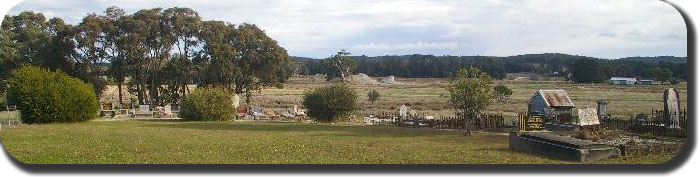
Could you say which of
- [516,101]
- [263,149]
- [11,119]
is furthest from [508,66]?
[263,149]

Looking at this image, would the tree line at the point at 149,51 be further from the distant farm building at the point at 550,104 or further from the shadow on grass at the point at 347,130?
the distant farm building at the point at 550,104

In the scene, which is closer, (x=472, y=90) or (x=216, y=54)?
(x=472, y=90)

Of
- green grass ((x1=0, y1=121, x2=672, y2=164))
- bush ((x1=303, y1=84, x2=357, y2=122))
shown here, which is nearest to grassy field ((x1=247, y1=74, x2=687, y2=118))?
bush ((x1=303, y1=84, x2=357, y2=122))

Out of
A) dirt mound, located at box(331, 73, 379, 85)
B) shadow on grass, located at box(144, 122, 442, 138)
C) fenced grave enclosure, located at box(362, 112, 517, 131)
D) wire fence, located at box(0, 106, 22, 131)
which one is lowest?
shadow on grass, located at box(144, 122, 442, 138)

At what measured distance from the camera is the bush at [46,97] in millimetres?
30469

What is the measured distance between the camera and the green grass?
Answer: 583 inches

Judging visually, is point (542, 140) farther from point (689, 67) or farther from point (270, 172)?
point (270, 172)

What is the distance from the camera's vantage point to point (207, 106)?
3750 centimetres

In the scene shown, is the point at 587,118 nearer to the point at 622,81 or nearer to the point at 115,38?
the point at 115,38

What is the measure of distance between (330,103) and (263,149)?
19028 mm

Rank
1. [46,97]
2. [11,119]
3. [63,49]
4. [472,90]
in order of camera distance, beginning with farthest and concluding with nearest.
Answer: [63,49], [46,97], [11,119], [472,90]

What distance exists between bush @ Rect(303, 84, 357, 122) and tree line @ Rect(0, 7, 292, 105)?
1526 centimetres

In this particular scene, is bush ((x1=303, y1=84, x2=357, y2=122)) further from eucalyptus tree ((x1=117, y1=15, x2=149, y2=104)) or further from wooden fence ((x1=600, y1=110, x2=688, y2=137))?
eucalyptus tree ((x1=117, y1=15, x2=149, y2=104))

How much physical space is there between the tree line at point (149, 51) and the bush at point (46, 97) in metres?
13.7
